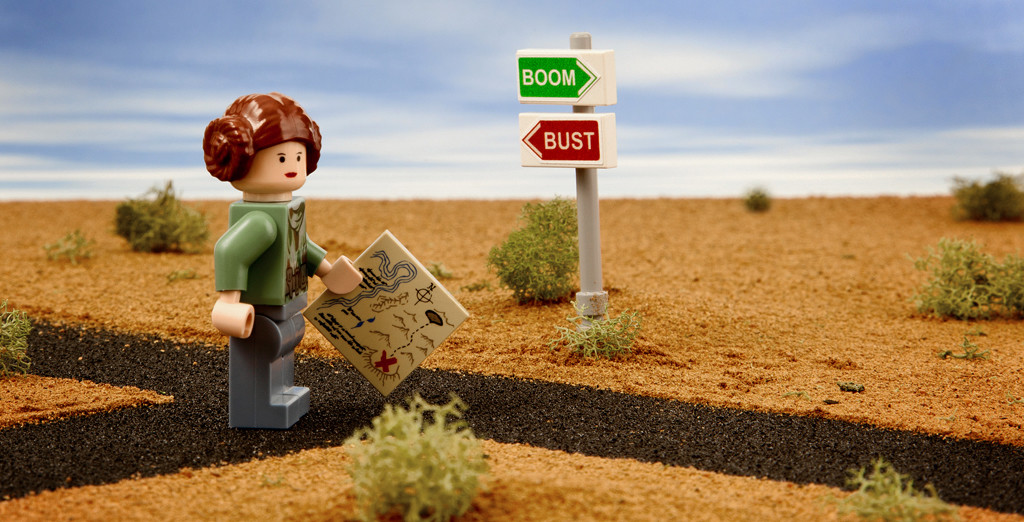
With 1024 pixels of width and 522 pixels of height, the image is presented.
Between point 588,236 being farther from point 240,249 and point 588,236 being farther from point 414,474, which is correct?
point 414,474

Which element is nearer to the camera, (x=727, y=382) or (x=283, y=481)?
(x=283, y=481)

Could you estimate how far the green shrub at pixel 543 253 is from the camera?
8039mm

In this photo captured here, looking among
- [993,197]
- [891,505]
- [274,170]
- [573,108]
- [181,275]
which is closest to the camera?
[891,505]

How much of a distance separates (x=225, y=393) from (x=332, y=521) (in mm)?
2780

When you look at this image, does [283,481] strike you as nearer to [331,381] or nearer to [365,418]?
[365,418]

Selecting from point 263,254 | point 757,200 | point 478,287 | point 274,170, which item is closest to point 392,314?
point 263,254

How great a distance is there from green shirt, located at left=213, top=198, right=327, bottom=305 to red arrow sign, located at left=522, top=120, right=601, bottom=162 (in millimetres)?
1911

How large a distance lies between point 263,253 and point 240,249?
0.25m

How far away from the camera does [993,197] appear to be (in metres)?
16.4

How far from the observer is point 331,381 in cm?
660

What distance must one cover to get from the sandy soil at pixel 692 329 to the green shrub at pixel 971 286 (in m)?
0.17

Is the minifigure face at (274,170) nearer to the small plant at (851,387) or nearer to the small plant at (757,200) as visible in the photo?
the small plant at (851,387)

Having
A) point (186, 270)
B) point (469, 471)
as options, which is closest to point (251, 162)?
point (469, 471)

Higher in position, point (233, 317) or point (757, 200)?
point (757, 200)
